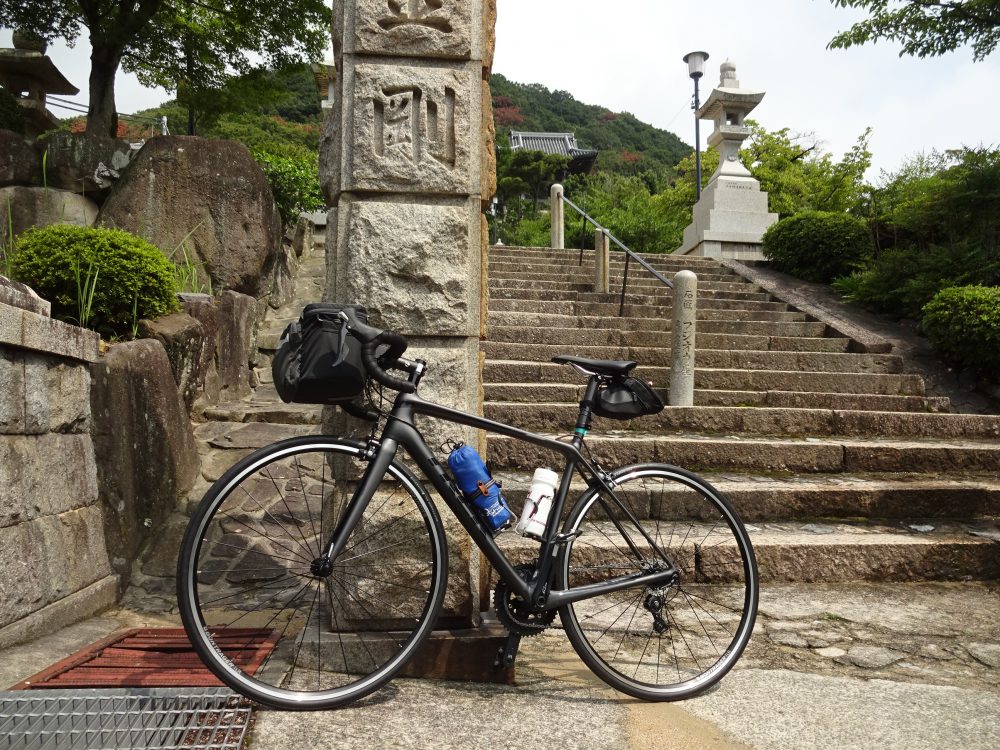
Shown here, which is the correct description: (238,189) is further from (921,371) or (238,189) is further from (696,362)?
(921,371)

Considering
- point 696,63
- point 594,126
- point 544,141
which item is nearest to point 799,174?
point 696,63

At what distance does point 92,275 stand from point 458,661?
3.59m

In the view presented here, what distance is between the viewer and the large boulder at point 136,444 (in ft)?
11.9

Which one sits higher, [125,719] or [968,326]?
[968,326]

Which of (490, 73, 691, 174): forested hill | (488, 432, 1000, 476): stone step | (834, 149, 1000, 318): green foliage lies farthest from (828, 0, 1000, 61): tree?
(490, 73, 691, 174): forested hill

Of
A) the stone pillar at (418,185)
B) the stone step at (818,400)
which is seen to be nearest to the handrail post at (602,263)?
the stone step at (818,400)

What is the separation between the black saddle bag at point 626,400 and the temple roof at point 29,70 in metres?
11.8

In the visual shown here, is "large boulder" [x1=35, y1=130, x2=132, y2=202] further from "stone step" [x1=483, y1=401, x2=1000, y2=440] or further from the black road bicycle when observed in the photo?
the black road bicycle

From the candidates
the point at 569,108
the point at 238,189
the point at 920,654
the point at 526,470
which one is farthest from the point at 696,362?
the point at 569,108

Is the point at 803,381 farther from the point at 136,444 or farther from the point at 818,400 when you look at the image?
the point at 136,444

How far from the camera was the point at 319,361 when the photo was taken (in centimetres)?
221

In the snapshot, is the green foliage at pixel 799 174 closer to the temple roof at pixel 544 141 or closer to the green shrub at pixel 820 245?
the green shrub at pixel 820 245

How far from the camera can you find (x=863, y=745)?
216cm

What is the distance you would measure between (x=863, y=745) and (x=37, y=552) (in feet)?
10.0
